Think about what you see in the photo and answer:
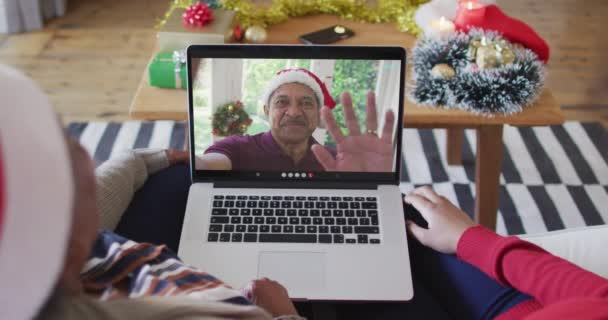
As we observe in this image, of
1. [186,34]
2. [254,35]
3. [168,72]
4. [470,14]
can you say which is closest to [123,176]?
[168,72]

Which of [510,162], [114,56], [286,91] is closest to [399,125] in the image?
[286,91]

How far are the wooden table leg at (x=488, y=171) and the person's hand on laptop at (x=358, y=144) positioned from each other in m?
0.44

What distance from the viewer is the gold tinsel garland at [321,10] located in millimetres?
1718

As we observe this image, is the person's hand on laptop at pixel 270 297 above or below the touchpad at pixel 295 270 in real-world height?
above

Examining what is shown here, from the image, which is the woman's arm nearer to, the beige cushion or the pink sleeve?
the pink sleeve

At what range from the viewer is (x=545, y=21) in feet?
10.2

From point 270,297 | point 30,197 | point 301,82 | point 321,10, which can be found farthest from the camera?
point 321,10

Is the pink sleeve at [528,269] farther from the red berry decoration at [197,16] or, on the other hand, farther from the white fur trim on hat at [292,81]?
the red berry decoration at [197,16]

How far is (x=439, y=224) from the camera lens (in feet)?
3.35

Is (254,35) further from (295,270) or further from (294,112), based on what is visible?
(295,270)

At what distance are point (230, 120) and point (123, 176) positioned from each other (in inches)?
7.6

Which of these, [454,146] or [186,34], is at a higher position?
[186,34]

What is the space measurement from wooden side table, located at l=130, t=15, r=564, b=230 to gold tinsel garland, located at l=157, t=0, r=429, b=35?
0.02 m

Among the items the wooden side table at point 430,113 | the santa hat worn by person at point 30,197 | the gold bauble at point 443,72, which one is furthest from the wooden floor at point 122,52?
the santa hat worn by person at point 30,197
